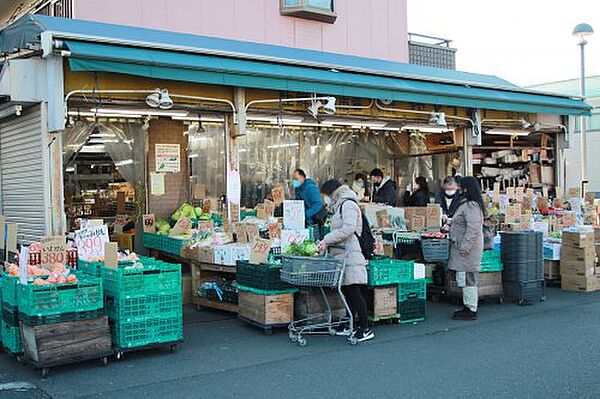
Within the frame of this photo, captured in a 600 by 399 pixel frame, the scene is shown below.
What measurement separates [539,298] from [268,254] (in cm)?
445

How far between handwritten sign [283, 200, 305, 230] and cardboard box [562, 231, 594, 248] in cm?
470

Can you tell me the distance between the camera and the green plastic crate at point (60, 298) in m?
6.18

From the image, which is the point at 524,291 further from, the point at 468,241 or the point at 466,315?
the point at 468,241

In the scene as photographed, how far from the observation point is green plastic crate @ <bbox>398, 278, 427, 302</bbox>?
8.27 meters

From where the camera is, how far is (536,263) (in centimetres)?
959

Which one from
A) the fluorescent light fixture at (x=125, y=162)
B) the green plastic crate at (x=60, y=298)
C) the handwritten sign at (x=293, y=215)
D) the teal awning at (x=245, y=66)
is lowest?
the green plastic crate at (x=60, y=298)

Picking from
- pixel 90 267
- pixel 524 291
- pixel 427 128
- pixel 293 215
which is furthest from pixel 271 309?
pixel 427 128

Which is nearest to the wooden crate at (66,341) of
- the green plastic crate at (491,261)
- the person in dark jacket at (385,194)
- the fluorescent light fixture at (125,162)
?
the green plastic crate at (491,261)

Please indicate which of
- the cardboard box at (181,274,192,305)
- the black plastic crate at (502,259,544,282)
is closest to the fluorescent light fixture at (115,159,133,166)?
the cardboard box at (181,274,192,305)

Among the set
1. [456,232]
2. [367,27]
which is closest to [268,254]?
[456,232]

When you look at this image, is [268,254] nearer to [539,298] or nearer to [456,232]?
[456,232]

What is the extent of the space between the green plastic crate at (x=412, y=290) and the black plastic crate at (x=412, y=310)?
0.05 m

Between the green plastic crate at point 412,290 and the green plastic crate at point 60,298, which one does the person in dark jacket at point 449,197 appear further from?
the green plastic crate at point 60,298

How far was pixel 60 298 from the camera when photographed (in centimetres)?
629
